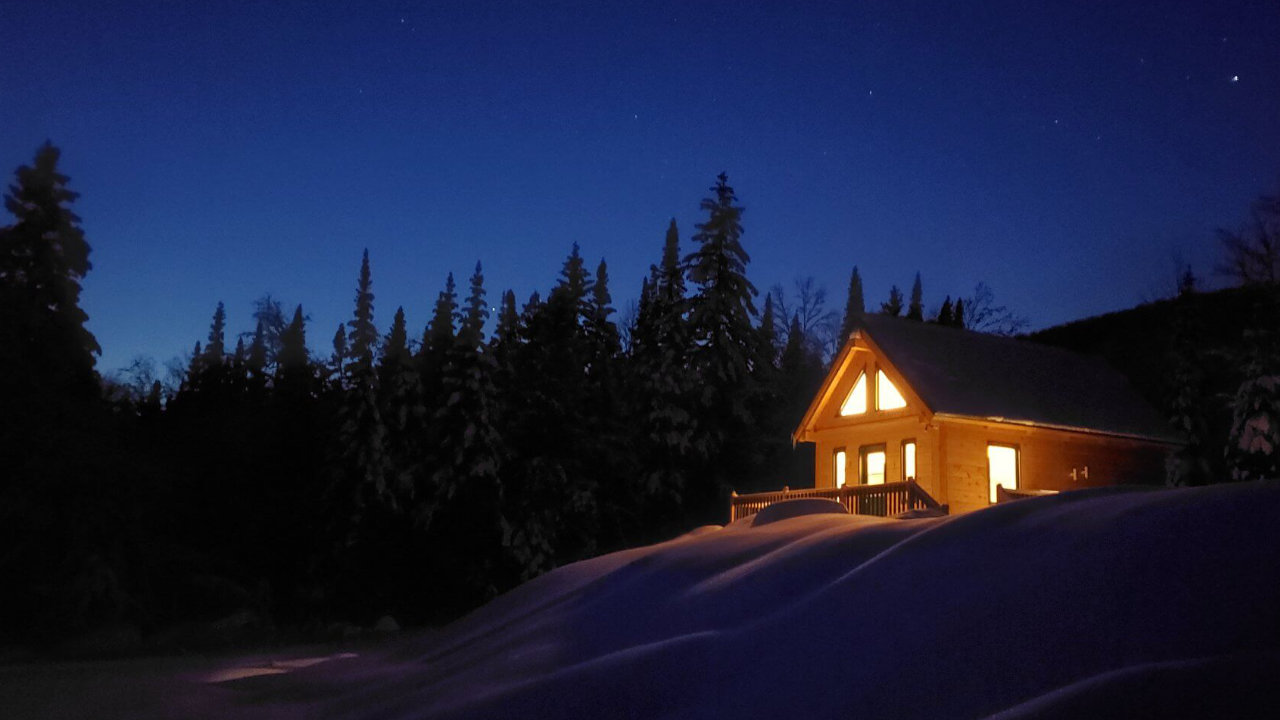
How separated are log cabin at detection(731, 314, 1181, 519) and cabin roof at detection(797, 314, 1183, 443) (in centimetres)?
4

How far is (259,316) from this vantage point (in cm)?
5575

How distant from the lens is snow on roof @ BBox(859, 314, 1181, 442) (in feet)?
66.9

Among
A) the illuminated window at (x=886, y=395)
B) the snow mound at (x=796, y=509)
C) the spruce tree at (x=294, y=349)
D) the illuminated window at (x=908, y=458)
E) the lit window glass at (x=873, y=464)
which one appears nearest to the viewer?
the snow mound at (x=796, y=509)

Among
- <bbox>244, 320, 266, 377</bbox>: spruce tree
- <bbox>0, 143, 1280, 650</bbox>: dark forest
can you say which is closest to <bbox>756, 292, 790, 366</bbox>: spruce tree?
<bbox>0, 143, 1280, 650</bbox>: dark forest

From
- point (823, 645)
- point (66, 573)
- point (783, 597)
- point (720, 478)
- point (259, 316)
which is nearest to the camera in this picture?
point (823, 645)

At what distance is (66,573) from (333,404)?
13.2 m

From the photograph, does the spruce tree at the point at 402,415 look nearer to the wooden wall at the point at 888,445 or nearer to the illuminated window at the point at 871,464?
the wooden wall at the point at 888,445

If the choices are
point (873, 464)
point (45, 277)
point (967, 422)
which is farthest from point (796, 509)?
point (45, 277)

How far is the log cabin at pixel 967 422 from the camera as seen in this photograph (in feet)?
65.5

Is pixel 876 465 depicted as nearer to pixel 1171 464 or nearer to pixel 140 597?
pixel 1171 464

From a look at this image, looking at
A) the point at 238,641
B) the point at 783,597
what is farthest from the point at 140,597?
the point at 783,597

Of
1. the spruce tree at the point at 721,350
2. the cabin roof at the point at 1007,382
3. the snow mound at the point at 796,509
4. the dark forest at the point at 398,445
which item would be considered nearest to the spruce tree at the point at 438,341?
the dark forest at the point at 398,445

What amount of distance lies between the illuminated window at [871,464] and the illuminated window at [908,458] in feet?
2.80

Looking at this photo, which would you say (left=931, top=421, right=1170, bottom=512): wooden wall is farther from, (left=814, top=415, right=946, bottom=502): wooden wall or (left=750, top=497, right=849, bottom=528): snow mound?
(left=750, top=497, right=849, bottom=528): snow mound
